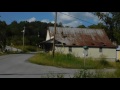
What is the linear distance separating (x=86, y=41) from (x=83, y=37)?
93 cm

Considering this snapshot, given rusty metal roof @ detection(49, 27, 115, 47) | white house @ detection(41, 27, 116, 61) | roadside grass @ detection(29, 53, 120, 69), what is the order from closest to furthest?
roadside grass @ detection(29, 53, 120, 69)
white house @ detection(41, 27, 116, 61)
rusty metal roof @ detection(49, 27, 115, 47)

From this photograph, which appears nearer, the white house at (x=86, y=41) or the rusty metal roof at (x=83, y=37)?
the white house at (x=86, y=41)

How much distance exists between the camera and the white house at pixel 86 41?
4731 centimetres

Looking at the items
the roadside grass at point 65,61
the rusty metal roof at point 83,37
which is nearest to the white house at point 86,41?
the rusty metal roof at point 83,37

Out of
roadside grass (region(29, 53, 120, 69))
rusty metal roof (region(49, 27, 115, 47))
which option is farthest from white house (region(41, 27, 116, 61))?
roadside grass (region(29, 53, 120, 69))

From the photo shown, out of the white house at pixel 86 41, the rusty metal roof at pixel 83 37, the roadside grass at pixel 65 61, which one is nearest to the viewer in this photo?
the roadside grass at pixel 65 61

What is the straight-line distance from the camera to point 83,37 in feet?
161

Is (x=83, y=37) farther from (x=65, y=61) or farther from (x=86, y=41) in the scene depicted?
(x=65, y=61)

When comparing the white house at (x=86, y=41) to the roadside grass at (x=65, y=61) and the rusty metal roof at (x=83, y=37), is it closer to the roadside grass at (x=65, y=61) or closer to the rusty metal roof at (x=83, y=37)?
the rusty metal roof at (x=83, y=37)

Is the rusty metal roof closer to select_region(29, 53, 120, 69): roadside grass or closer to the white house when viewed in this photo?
the white house

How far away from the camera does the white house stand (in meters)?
47.3
